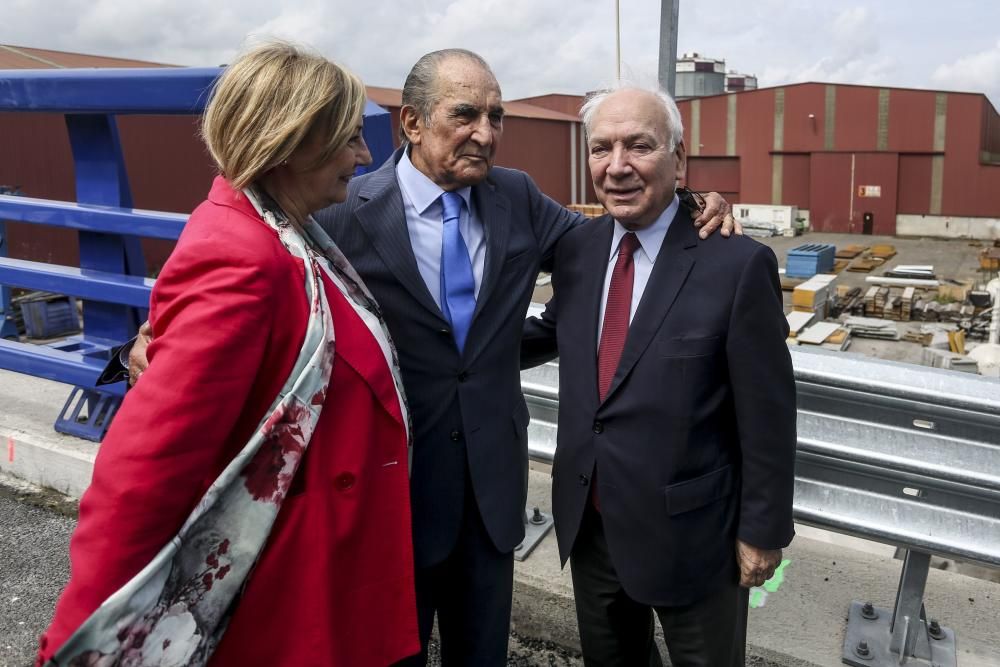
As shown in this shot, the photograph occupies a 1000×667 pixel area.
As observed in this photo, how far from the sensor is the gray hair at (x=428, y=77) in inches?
84.9

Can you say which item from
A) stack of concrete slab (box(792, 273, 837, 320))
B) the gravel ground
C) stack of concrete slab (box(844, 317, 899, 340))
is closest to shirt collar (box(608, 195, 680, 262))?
the gravel ground

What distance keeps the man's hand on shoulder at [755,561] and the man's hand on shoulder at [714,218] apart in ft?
2.66

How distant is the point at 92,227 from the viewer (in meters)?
3.55

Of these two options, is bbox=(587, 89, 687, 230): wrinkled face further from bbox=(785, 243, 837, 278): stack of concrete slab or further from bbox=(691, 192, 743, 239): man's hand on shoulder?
bbox=(785, 243, 837, 278): stack of concrete slab

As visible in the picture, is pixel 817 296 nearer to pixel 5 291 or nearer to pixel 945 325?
pixel 945 325

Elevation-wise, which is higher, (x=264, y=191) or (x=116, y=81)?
(x=116, y=81)

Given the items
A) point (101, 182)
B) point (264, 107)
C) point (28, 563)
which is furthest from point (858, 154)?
point (264, 107)

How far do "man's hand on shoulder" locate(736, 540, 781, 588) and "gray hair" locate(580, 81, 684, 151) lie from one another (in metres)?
1.07

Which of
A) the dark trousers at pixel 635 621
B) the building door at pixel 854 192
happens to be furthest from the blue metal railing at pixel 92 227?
the building door at pixel 854 192

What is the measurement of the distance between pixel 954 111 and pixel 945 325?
58.5 feet

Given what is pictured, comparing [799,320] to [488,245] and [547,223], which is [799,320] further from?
[488,245]

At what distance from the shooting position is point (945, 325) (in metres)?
17.4

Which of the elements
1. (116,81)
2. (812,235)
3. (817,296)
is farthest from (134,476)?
(812,235)

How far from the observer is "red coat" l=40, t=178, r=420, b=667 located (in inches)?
53.4
